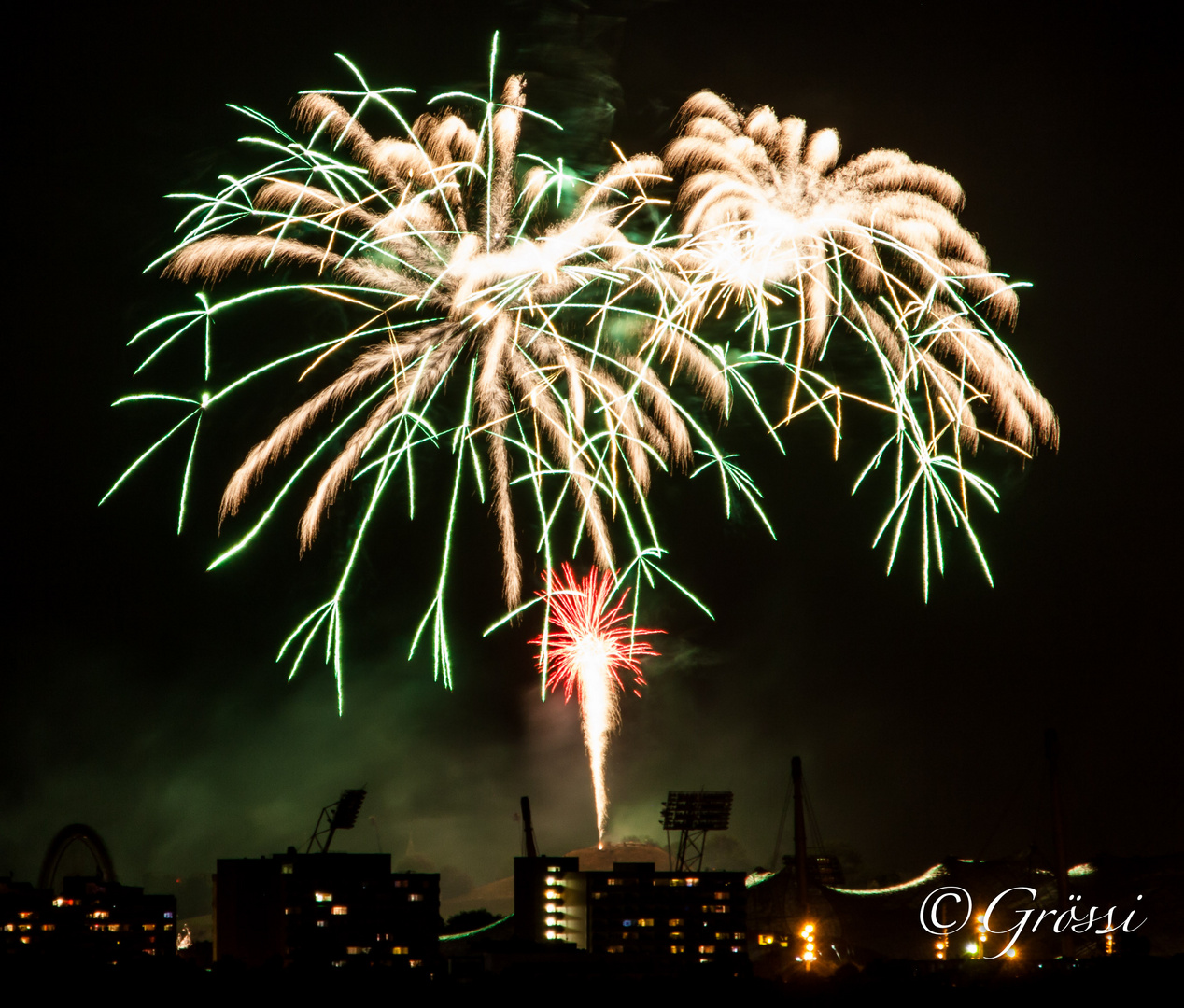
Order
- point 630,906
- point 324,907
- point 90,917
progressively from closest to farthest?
point 90,917 < point 324,907 < point 630,906

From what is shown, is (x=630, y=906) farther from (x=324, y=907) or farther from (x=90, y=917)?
(x=90, y=917)

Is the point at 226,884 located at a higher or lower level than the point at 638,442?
lower

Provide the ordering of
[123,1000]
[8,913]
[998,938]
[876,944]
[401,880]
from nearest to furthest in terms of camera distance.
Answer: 1. [123,1000]
2. [8,913]
3. [998,938]
4. [401,880]
5. [876,944]

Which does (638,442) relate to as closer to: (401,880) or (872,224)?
(872,224)

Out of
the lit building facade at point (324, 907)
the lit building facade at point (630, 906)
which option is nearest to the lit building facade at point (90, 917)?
the lit building facade at point (324, 907)

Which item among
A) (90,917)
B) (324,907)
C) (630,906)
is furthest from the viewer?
(630,906)

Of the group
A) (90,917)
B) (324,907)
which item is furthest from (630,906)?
(90,917)

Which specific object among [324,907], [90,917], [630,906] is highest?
[90,917]

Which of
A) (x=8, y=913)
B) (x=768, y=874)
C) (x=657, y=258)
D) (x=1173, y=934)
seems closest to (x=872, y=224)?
(x=657, y=258)

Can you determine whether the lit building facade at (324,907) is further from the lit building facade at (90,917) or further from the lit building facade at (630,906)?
the lit building facade at (630,906)

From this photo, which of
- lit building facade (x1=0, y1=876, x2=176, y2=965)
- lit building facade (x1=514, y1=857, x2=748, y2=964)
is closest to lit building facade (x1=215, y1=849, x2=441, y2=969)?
lit building facade (x1=0, y1=876, x2=176, y2=965)

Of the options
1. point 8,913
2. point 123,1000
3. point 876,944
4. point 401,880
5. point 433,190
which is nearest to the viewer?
point 433,190
